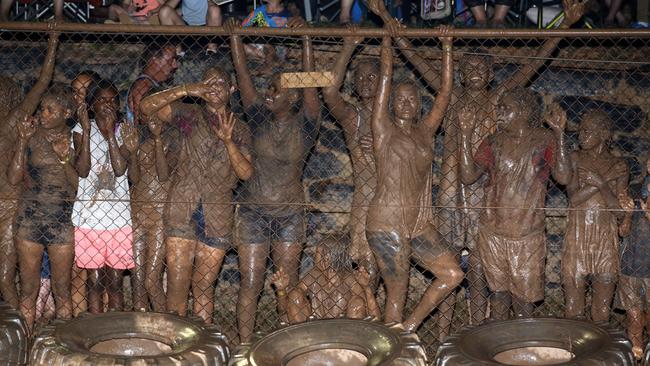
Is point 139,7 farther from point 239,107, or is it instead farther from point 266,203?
point 266,203

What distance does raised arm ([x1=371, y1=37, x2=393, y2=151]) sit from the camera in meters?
8.59

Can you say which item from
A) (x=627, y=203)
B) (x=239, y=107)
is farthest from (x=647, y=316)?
(x=239, y=107)

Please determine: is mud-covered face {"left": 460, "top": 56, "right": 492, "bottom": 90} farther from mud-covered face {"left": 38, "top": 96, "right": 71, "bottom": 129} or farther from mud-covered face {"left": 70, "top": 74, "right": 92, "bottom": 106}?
mud-covered face {"left": 38, "top": 96, "right": 71, "bottom": 129}

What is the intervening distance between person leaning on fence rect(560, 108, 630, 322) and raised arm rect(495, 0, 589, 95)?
1.52 feet

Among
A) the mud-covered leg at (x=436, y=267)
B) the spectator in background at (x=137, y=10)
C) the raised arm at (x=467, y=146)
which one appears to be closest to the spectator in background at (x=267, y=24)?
the spectator in background at (x=137, y=10)

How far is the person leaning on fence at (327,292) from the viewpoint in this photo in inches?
350

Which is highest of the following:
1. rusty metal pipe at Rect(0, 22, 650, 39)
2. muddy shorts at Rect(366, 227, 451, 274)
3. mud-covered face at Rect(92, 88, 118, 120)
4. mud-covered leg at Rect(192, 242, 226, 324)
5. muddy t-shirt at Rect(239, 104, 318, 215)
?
rusty metal pipe at Rect(0, 22, 650, 39)

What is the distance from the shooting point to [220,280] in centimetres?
1099

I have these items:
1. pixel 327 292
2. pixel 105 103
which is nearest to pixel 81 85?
pixel 105 103

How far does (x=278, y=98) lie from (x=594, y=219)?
2683 mm

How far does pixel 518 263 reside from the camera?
9.02 metres

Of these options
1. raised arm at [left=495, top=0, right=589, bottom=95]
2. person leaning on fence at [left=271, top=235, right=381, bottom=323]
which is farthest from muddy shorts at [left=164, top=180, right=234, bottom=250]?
raised arm at [left=495, top=0, right=589, bottom=95]

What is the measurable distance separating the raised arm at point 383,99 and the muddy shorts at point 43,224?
2618mm

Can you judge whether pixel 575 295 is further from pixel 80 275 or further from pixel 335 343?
pixel 80 275
